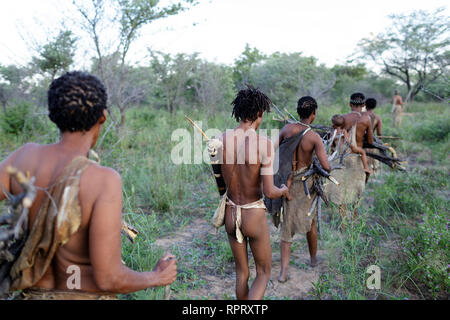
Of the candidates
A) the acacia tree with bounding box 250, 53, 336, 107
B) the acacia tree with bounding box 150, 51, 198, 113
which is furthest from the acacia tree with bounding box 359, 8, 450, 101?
the acacia tree with bounding box 150, 51, 198, 113

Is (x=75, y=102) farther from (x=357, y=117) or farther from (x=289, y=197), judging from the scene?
(x=357, y=117)

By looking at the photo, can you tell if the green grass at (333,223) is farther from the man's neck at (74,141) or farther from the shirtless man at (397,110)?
the shirtless man at (397,110)

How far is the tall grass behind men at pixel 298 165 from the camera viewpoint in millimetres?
3064

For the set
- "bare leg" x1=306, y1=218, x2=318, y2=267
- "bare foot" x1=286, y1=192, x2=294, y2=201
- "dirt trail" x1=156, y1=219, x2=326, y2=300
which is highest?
"bare foot" x1=286, y1=192, x2=294, y2=201

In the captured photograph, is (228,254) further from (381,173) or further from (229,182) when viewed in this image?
(381,173)

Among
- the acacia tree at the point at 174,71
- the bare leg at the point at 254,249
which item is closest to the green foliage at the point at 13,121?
the acacia tree at the point at 174,71

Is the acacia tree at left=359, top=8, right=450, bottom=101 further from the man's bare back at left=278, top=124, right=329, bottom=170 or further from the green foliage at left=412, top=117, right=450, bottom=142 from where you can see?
the man's bare back at left=278, top=124, right=329, bottom=170

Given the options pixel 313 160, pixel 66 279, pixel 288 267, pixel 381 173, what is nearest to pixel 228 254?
pixel 288 267

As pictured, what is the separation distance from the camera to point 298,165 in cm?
322

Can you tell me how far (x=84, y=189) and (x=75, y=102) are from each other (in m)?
0.34

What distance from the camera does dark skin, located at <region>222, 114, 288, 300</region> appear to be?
2.21 metres

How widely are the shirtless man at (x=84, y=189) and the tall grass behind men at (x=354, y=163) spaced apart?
3.55 m

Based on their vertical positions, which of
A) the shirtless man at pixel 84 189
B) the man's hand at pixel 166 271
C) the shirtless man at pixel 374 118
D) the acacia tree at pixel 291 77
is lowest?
the man's hand at pixel 166 271

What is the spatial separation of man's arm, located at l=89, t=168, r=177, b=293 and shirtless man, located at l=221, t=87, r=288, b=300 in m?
1.07
